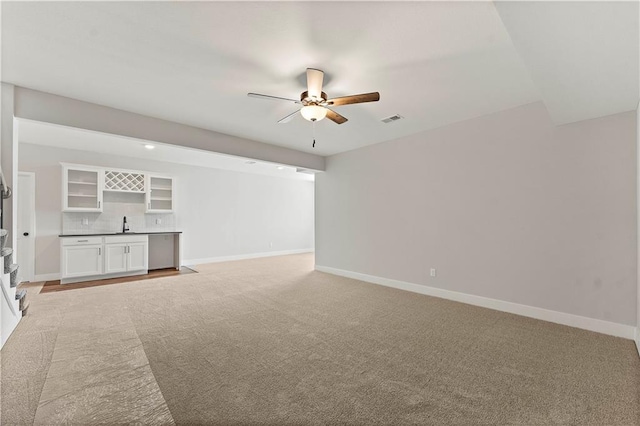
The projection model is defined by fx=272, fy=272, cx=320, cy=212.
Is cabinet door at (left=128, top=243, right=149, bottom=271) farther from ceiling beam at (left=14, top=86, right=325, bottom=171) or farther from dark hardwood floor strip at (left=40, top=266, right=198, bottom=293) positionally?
ceiling beam at (left=14, top=86, right=325, bottom=171)

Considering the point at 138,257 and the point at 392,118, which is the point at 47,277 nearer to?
the point at 138,257

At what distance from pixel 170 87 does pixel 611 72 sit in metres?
4.19

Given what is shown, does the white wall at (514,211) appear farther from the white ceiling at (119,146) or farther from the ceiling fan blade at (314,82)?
the white ceiling at (119,146)

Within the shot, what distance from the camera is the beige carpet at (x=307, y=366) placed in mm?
1730

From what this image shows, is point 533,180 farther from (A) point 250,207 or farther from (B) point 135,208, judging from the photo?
(B) point 135,208

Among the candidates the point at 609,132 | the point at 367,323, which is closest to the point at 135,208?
the point at 367,323

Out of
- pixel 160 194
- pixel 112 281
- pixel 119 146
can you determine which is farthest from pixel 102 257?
pixel 119 146

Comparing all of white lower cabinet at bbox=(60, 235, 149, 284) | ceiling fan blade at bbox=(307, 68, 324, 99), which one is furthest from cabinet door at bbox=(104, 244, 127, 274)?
ceiling fan blade at bbox=(307, 68, 324, 99)

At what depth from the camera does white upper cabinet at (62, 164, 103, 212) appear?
5453 millimetres

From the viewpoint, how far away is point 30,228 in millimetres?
5246

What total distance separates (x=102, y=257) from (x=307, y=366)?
→ 5422 mm

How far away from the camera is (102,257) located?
5531 mm

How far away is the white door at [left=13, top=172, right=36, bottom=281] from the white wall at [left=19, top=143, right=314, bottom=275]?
9 cm

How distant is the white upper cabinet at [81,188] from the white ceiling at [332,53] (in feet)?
9.67
